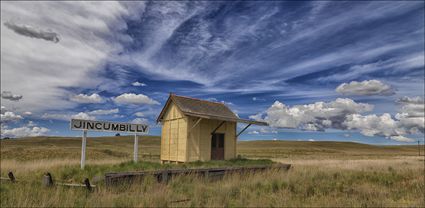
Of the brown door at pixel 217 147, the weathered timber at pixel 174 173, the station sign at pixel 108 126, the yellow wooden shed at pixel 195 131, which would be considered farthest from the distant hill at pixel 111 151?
the weathered timber at pixel 174 173

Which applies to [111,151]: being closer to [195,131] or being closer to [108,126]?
[195,131]

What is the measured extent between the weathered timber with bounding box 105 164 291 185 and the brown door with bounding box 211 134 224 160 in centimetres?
353

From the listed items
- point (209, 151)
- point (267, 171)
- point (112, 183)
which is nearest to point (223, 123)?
point (209, 151)

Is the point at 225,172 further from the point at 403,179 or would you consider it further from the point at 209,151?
the point at 403,179

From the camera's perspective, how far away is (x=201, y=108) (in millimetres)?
21031

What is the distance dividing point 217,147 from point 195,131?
2286 millimetres

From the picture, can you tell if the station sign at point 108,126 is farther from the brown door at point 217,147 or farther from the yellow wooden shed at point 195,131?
the brown door at point 217,147

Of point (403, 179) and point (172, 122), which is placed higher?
point (172, 122)

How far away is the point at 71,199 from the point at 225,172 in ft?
27.7

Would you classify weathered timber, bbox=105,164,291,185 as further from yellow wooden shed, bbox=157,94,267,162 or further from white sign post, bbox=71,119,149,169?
white sign post, bbox=71,119,149,169

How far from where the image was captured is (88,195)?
9758 millimetres

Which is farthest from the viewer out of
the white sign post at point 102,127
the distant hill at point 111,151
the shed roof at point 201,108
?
the distant hill at point 111,151

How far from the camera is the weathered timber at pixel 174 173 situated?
38.6 ft

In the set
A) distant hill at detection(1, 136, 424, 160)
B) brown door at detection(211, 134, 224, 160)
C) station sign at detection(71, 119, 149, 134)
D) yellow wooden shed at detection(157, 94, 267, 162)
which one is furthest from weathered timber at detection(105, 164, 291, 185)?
distant hill at detection(1, 136, 424, 160)
